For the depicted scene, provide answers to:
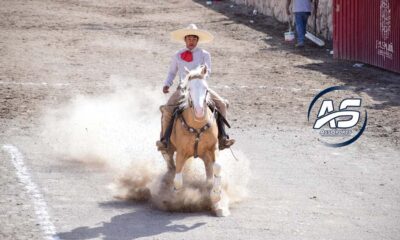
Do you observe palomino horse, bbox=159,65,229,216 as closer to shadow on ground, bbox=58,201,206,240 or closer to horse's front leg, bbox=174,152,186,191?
horse's front leg, bbox=174,152,186,191

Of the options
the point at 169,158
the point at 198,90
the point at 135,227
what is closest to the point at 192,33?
the point at 198,90

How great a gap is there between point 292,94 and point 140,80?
4224 millimetres

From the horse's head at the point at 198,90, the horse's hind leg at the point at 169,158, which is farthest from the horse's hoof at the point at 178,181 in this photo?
the horse's head at the point at 198,90

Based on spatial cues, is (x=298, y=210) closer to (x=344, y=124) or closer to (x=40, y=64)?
(x=344, y=124)

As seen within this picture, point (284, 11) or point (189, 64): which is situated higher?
point (189, 64)

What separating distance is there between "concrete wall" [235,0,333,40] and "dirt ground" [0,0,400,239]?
0.63m

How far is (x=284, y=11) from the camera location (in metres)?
33.2

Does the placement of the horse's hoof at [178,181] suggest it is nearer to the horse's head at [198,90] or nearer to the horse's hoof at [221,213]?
the horse's hoof at [221,213]

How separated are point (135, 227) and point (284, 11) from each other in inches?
924

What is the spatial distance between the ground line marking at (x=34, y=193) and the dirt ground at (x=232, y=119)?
4.6 inches

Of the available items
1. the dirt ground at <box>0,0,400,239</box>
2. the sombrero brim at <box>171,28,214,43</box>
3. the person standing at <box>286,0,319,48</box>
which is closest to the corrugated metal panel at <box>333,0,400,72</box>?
the dirt ground at <box>0,0,400,239</box>

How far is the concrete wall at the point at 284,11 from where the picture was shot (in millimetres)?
28472

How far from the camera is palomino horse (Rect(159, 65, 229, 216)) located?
10867 mm

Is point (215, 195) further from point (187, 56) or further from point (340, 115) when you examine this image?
point (340, 115)
